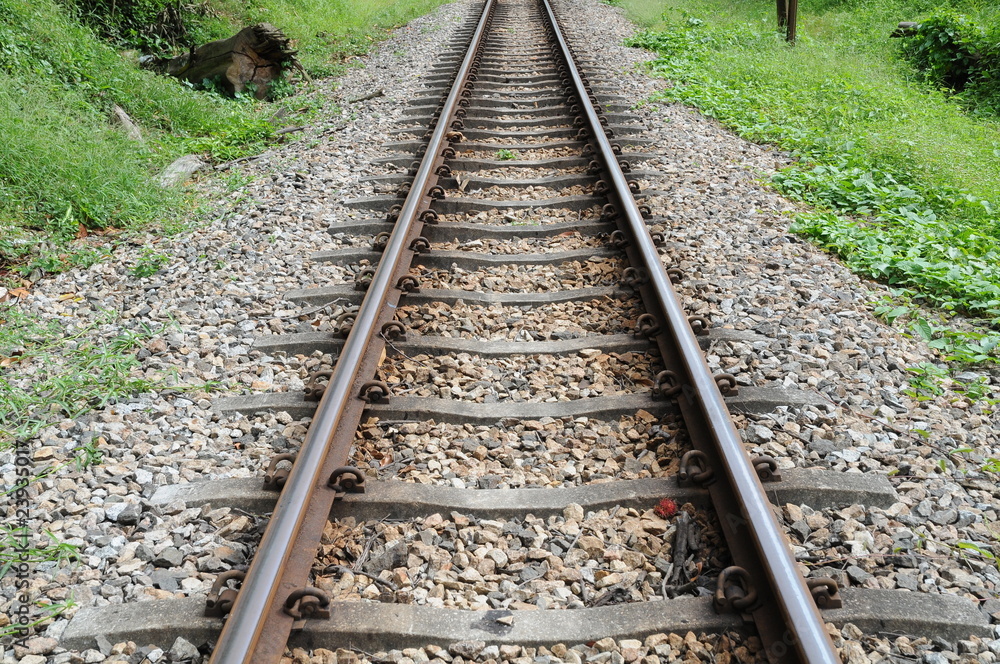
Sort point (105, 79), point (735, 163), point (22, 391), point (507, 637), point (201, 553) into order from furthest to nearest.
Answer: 1. point (105, 79)
2. point (735, 163)
3. point (22, 391)
4. point (201, 553)
5. point (507, 637)

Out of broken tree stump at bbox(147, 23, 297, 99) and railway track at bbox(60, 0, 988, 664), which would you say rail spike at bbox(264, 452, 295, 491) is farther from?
broken tree stump at bbox(147, 23, 297, 99)

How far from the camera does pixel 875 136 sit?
20.5 ft

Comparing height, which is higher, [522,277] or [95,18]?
[95,18]

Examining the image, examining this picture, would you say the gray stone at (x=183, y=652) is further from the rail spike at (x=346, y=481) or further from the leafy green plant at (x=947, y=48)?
the leafy green plant at (x=947, y=48)

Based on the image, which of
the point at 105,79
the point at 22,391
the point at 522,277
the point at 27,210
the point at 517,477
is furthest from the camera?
the point at 105,79

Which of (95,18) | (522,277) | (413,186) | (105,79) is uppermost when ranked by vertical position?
(95,18)

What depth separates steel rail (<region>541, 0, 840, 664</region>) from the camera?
1764 mm

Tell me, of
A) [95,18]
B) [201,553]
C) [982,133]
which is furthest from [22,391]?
→ [982,133]

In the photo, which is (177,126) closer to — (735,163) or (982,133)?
(735,163)

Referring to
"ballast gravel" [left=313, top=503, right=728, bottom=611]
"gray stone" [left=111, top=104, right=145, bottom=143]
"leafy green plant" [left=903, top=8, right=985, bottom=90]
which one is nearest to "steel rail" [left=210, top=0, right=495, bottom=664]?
"ballast gravel" [left=313, top=503, right=728, bottom=611]

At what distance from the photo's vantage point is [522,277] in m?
3.98

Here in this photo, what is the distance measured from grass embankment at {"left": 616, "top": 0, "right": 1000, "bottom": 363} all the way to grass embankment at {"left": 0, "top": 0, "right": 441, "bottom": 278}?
4.56m

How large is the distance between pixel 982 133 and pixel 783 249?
4.41 m

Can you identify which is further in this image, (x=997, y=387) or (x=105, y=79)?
(x=105, y=79)
